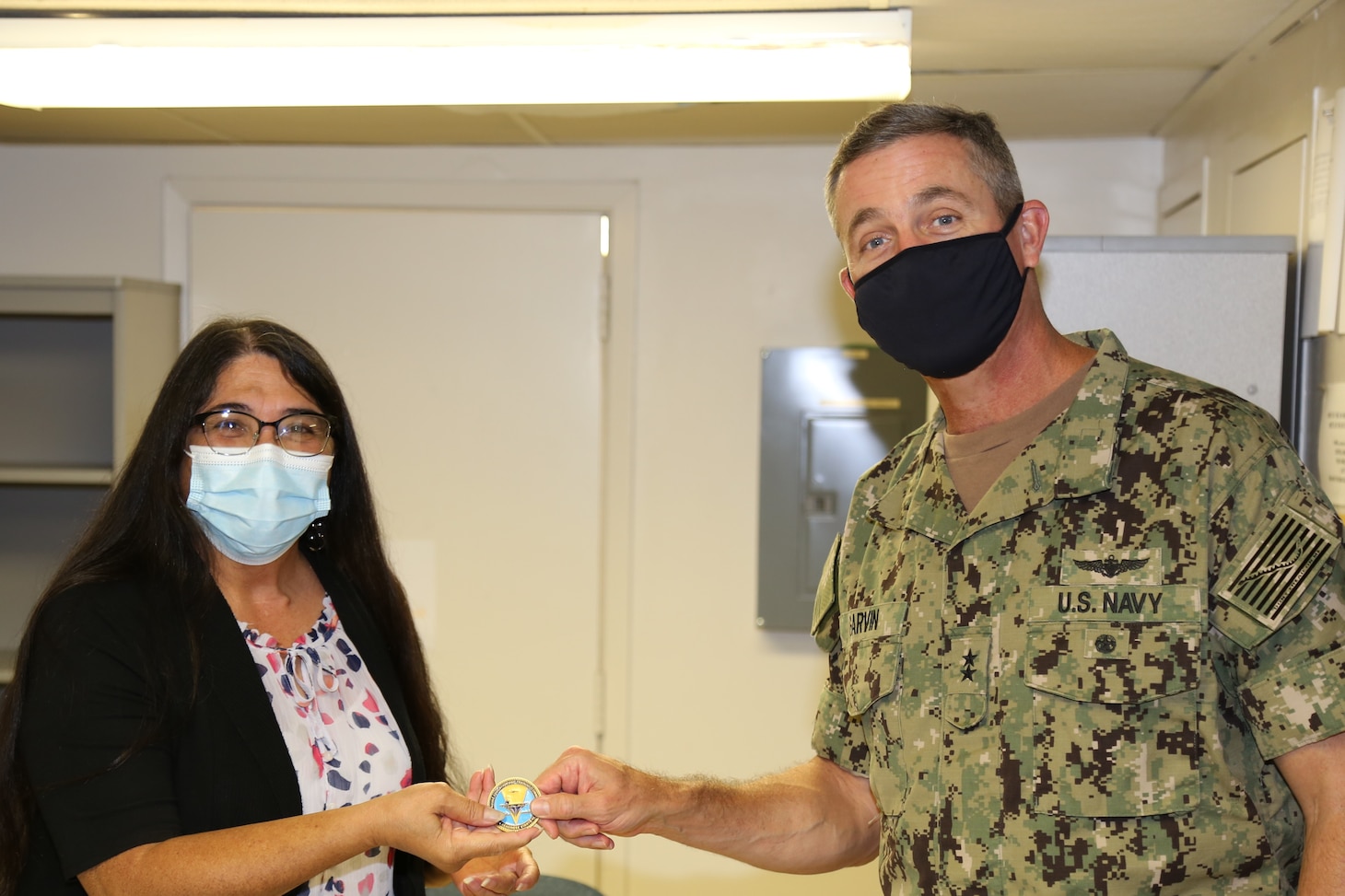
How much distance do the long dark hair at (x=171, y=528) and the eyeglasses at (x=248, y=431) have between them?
0.09 ft

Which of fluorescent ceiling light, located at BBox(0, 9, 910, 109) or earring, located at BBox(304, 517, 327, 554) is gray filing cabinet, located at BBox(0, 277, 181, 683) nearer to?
fluorescent ceiling light, located at BBox(0, 9, 910, 109)

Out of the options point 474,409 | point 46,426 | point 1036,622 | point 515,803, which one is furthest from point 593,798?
point 46,426

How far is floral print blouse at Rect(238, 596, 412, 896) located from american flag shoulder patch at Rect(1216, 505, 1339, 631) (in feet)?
3.85

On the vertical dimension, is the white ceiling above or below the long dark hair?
above

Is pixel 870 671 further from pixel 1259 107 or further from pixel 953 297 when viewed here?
pixel 1259 107

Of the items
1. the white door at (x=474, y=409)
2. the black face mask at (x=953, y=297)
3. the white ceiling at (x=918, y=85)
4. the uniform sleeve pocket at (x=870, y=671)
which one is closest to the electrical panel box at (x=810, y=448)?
the white door at (x=474, y=409)

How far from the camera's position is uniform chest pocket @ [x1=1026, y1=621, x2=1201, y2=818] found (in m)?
1.35

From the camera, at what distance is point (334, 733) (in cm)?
170

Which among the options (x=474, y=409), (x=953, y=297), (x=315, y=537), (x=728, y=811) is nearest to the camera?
(x=953, y=297)

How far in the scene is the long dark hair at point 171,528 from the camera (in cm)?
153

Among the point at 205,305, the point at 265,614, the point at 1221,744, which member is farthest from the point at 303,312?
the point at 1221,744

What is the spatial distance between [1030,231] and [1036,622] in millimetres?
524

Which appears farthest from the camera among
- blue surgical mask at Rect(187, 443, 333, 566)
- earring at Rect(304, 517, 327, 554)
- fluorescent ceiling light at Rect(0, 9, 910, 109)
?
fluorescent ceiling light at Rect(0, 9, 910, 109)

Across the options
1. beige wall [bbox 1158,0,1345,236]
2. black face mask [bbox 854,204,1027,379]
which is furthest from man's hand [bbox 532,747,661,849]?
beige wall [bbox 1158,0,1345,236]
